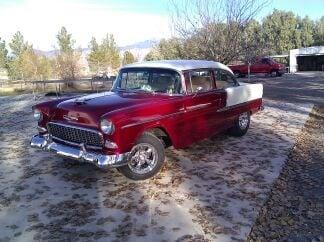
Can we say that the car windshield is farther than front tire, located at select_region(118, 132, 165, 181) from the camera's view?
Yes

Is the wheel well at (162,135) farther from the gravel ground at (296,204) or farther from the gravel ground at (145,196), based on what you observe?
the gravel ground at (296,204)

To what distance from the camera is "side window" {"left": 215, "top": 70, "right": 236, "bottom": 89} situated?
777 cm

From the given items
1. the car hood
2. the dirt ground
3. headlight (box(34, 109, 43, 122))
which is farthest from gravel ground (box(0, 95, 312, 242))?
the car hood

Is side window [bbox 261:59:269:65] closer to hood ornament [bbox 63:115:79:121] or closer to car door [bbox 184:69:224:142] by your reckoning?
car door [bbox 184:69:224:142]

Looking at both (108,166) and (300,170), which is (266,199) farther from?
(108,166)

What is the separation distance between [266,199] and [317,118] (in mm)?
6921

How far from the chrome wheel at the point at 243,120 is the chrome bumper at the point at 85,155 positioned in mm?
3738

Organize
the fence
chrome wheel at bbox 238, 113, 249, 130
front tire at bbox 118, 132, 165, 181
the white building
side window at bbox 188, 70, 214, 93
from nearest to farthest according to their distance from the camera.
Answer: front tire at bbox 118, 132, 165, 181 < side window at bbox 188, 70, 214, 93 < chrome wheel at bbox 238, 113, 249, 130 < the fence < the white building

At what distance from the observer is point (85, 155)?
5.63 metres

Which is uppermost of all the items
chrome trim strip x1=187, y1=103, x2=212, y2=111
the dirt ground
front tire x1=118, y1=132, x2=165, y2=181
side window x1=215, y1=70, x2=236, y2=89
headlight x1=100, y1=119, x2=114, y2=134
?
side window x1=215, y1=70, x2=236, y2=89

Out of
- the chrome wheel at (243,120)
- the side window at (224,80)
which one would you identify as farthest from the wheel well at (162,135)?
the chrome wheel at (243,120)

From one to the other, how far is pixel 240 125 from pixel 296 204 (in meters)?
3.51

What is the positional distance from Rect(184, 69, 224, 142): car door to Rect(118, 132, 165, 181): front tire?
85 cm

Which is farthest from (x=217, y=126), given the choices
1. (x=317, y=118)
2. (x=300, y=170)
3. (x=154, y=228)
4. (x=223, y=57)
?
(x=223, y=57)
